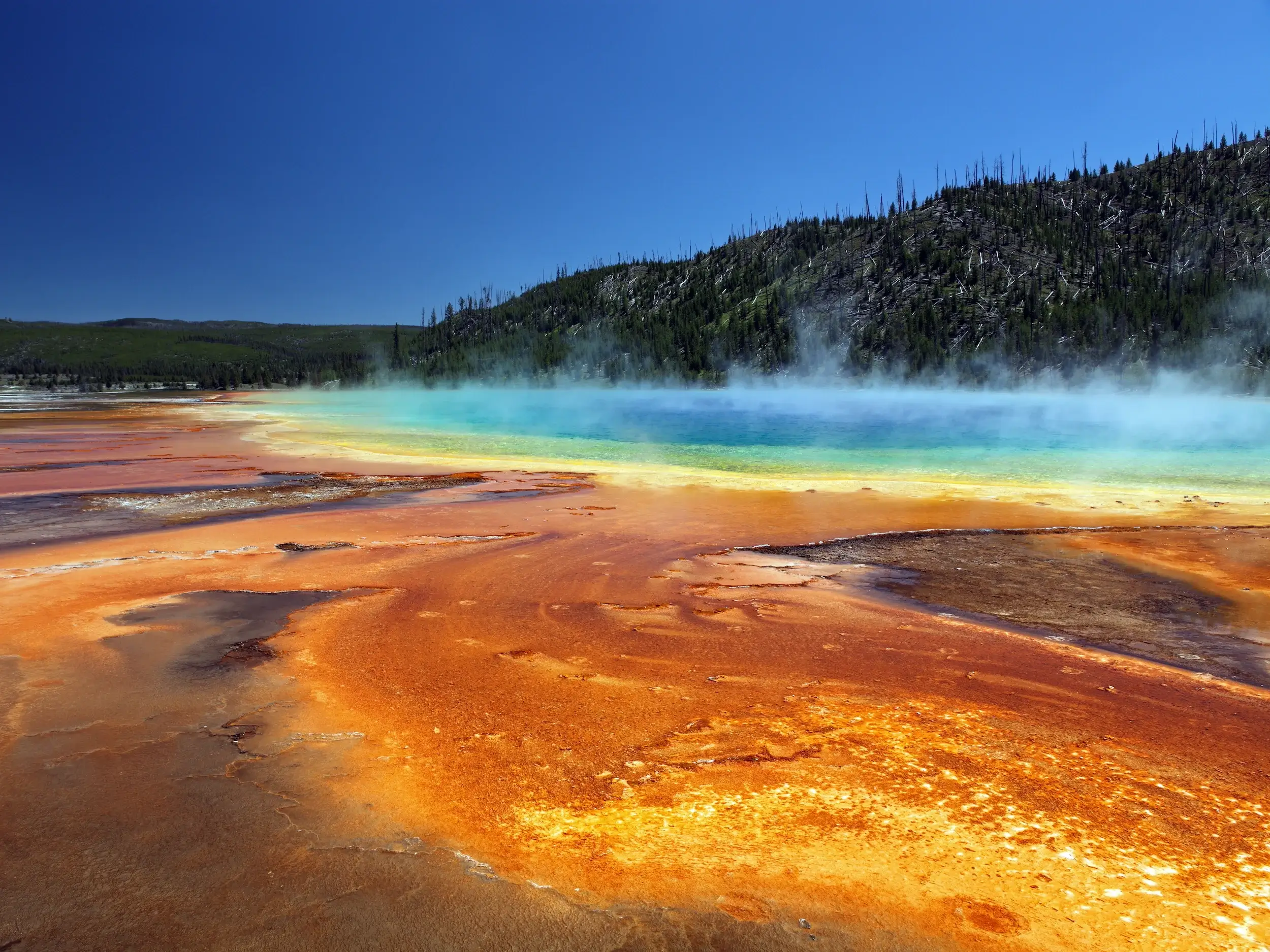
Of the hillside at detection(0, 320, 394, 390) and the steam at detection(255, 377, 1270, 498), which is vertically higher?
the hillside at detection(0, 320, 394, 390)

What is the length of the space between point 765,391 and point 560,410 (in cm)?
3900

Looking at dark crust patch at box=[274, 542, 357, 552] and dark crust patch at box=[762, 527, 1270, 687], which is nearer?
dark crust patch at box=[762, 527, 1270, 687]

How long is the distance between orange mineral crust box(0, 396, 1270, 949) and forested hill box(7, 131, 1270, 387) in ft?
249

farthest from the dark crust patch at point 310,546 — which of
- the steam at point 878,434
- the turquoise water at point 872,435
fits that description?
the turquoise water at point 872,435

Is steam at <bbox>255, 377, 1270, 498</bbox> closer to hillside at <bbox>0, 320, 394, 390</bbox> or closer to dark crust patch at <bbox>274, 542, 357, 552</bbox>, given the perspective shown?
dark crust patch at <bbox>274, 542, 357, 552</bbox>

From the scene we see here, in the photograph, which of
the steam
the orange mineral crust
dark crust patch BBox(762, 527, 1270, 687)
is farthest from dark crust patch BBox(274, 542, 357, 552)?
the steam

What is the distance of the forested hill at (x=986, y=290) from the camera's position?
3091 inches

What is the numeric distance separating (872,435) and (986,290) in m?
Answer: 71.0

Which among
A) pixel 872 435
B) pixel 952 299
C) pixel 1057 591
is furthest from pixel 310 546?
pixel 952 299

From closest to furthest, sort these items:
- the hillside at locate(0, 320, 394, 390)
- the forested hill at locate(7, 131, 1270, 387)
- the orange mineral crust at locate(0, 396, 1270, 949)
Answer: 1. the orange mineral crust at locate(0, 396, 1270, 949)
2. the forested hill at locate(7, 131, 1270, 387)
3. the hillside at locate(0, 320, 394, 390)

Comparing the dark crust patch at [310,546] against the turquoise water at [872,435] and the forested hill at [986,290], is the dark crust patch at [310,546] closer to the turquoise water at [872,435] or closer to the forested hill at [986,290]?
the turquoise water at [872,435]

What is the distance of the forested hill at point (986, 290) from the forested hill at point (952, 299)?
9.3 inches

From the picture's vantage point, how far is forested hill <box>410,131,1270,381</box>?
78500 mm

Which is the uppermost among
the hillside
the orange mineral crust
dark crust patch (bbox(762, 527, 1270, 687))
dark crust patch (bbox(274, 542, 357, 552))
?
the hillside
